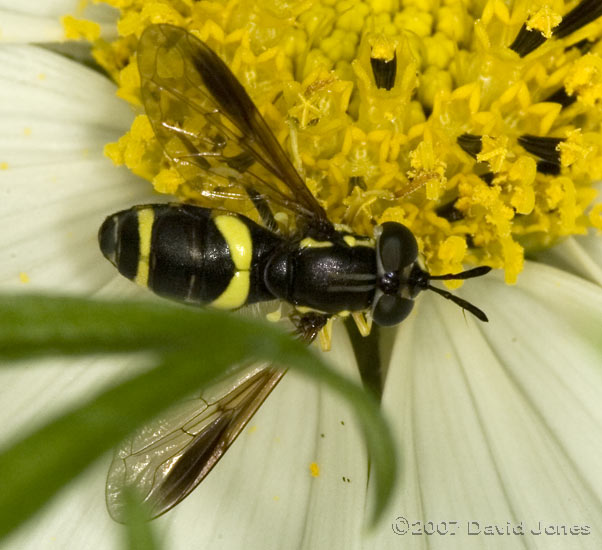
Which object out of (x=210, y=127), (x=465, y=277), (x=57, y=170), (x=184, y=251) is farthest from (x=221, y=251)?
(x=57, y=170)

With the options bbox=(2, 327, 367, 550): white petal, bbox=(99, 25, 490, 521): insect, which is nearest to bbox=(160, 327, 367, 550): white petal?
bbox=(2, 327, 367, 550): white petal

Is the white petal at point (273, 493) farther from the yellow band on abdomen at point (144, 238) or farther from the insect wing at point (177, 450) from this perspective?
the yellow band on abdomen at point (144, 238)

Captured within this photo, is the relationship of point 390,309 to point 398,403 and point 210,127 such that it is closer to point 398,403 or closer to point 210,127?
point 398,403

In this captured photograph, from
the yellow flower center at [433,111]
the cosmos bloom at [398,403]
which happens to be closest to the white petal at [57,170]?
the cosmos bloom at [398,403]

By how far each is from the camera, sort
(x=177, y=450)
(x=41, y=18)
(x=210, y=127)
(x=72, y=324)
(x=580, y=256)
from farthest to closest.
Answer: (x=41, y=18), (x=580, y=256), (x=210, y=127), (x=177, y=450), (x=72, y=324)

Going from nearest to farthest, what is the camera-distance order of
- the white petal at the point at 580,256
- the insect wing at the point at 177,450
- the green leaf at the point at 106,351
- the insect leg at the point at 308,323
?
the green leaf at the point at 106,351 → the insect wing at the point at 177,450 → the insect leg at the point at 308,323 → the white petal at the point at 580,256

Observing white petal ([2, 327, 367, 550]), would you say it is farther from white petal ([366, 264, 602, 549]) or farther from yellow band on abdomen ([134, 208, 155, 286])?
yellow band on abdomen ([134, 208, 155, 286])

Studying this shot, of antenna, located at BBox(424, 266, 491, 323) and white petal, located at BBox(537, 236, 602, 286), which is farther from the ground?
white petal, located at BBox(537, 236, 602, 286)
